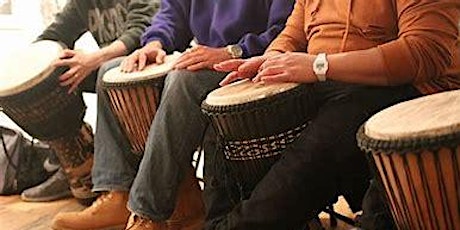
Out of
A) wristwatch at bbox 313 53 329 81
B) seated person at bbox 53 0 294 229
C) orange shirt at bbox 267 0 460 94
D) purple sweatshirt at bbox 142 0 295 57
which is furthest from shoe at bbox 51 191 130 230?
wristwatch at bbox 313 53 329 81

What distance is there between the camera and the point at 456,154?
43.1 inches

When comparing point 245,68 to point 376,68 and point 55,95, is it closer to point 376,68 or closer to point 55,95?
point 376,68

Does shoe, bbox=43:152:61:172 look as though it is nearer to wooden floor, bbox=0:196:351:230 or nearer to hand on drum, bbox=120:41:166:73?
wooden floor, bbox=0:196:351:230

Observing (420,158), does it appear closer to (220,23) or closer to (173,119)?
(173,119)

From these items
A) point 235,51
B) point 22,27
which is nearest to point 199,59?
point 235,51

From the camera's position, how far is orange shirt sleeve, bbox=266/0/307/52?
71.1 inches

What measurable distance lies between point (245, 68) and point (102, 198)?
0.84 metres

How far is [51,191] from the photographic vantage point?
104 inches

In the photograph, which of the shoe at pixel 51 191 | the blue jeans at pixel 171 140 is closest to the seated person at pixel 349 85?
the blue jeans at pixel 171 140

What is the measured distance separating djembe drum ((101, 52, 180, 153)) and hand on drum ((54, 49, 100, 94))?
0.92ft

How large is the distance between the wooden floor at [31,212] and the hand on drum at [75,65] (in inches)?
19.3

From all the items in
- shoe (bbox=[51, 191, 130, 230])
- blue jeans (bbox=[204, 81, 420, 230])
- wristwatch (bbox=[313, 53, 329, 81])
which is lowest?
shoe (bbox=[51, 191, 130, 230])

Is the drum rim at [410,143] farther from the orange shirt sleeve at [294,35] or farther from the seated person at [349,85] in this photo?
the orange shirt sleeve at [294,35]

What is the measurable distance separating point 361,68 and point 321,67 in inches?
3.5
